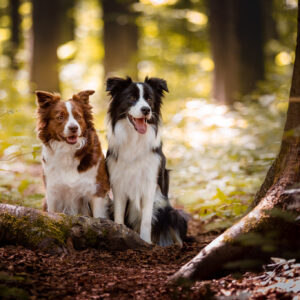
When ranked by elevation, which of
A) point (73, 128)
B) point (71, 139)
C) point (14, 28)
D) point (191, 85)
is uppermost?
point (14, 28)

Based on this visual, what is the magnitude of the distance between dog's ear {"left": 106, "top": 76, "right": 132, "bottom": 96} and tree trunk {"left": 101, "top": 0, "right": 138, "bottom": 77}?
1003 cm

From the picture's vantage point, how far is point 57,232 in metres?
3.87

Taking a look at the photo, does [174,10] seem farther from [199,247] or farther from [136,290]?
[136,290]

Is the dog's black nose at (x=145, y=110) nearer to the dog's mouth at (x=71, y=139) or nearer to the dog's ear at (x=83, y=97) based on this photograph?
the dog's ear at (x=83, y=97)

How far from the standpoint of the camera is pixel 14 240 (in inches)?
148

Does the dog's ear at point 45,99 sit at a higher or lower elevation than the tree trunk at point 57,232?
higher

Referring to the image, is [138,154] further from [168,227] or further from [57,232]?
[57,232]

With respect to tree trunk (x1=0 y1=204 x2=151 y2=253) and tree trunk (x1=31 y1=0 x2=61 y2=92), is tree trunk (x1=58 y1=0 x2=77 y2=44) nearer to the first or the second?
tree trunk (x1=31 y1=0 x2=61 y2=92)

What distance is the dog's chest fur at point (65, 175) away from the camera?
4691mm

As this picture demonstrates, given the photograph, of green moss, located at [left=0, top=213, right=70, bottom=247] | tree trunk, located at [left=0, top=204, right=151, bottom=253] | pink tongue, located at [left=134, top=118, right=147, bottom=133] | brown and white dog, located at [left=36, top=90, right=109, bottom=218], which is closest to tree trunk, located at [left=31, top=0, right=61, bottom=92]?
brown and white dog, located at [left=36, top=90, right=109, bottom=218]

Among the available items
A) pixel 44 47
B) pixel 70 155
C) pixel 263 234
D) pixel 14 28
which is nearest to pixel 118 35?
pixel 44 47

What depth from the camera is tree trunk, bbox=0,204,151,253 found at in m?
3.76

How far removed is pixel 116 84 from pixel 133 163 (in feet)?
3.30

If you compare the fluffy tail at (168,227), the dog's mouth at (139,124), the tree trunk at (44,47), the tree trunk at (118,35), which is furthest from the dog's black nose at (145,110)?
the tree trunk at (118,35)
